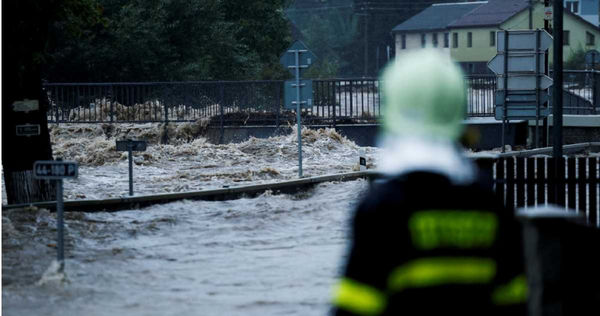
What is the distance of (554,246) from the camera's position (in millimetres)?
6219

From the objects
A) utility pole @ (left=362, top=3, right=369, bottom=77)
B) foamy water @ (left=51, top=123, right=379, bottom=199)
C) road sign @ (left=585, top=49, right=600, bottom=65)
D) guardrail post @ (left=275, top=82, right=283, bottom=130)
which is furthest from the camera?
utility pole @ (left=362, top=3, right=369, bottom=77)

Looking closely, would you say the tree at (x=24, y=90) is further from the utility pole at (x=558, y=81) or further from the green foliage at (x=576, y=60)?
the green foliage at (x=576, y=60)

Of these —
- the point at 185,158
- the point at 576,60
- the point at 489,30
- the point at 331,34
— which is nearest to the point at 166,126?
the point at 185,158

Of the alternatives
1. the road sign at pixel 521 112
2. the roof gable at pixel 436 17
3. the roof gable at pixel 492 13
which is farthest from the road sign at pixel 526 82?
the roof gable at pixel 436 17

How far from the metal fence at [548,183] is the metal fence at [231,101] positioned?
66.7ft

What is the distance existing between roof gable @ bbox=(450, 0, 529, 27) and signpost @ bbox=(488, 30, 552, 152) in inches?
3304

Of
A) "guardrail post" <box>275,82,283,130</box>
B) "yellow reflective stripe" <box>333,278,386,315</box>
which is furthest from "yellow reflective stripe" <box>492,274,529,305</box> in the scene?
"guardrail post" <box>275,82,283,130</box>

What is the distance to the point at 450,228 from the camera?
3.62m

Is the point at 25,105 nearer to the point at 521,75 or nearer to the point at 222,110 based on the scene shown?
the point at 521,75

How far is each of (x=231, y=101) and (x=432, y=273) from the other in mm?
32224

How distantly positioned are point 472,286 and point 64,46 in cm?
4749

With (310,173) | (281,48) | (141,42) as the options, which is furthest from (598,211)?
(281,48)

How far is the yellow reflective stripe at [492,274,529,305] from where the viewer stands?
12.3 feet

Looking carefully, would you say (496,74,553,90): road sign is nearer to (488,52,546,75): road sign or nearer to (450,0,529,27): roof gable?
(488,52,546,75): road sign
